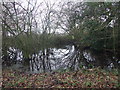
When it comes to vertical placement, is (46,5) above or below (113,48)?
above

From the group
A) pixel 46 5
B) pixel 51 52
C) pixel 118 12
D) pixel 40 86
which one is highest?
pixel 46 5

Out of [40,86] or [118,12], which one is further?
[118,12]

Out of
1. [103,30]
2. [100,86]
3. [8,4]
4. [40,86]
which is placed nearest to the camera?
[100,86]

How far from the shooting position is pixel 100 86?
1763 mm

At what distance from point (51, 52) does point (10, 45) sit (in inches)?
81.6

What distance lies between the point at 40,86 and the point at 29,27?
10.1 feet

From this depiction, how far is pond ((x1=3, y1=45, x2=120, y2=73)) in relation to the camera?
13.2 feet

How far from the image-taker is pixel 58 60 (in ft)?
16.0

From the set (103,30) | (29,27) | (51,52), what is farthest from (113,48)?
(29,27)

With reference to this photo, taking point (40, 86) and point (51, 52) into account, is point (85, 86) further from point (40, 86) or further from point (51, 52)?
point (51, 52)

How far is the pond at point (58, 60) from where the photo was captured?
4.02 m

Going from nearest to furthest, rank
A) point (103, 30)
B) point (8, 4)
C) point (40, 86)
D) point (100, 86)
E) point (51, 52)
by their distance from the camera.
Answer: point (100, 86) < point (40, 86) < point (8, 4) < point (103, 30) < point (51, 52)

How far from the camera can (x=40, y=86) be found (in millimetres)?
1888

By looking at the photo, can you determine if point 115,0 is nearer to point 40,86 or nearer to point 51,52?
point 40,86
